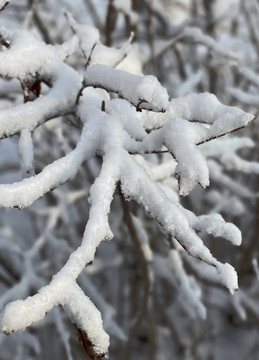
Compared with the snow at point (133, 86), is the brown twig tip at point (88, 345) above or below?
below

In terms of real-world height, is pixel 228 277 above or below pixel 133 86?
below

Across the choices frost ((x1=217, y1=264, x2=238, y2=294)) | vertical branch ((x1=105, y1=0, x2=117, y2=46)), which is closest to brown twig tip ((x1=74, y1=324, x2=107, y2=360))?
frost ((x1=217, y1=264, x2=238, y2=294))

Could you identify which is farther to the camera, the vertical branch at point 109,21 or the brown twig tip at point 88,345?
the vertical branch at point 109,21

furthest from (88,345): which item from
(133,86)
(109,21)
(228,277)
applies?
(109,21)

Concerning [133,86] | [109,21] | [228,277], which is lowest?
[228,277]

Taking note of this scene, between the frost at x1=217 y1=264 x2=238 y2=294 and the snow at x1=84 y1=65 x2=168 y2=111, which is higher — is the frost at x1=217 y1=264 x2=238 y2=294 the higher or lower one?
the lower one

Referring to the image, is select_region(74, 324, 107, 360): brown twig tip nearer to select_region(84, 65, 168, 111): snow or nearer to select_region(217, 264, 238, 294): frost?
select_region(217, 264, 238, 294): frost

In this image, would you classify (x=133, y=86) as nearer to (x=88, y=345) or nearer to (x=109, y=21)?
(x=88, y=345)

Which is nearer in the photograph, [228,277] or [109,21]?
[228,277]

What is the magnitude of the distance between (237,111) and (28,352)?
6.47 feet

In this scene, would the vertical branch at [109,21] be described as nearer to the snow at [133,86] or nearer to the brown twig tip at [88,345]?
the snow at [133,86]

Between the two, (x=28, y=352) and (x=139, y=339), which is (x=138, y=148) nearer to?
(x=28, y=352)

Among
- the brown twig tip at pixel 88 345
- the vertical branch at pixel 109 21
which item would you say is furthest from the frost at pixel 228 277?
the vertical branch at pixel 109 21

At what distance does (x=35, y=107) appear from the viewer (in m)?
0.77
